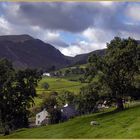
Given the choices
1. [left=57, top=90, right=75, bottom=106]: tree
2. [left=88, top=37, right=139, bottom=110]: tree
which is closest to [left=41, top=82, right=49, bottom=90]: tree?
[left=57, top=90, right=75, bottom=106]: tree

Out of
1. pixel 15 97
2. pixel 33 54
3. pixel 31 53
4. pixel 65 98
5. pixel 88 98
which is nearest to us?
pixel 31 53

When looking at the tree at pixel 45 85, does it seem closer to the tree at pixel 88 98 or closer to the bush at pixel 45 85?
the bush at pixel 45 85

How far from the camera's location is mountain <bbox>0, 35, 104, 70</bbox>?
17375mm

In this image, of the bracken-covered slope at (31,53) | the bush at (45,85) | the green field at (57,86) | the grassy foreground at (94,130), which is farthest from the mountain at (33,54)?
the grassy foreground at (94,130)

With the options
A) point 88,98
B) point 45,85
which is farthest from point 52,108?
point 45,85

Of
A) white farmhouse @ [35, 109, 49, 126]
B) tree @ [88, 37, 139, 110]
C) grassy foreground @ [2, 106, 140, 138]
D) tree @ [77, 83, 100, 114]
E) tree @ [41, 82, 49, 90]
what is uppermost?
tree @ [88, 37, 139, 110]

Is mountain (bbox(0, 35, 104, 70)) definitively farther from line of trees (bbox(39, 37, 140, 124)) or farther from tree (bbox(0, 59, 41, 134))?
line of trees (bbox(39, 37, 140, 124))

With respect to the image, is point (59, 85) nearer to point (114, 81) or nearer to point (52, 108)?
point (52, 108)

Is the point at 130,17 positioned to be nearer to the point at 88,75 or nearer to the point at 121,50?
the point at 88,75

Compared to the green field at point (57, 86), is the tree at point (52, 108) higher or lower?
lower

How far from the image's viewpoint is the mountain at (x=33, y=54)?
57.0ft

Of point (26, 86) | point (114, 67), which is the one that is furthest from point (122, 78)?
point (26, 86)

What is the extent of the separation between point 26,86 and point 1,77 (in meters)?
1.49

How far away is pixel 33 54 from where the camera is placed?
18125mm
